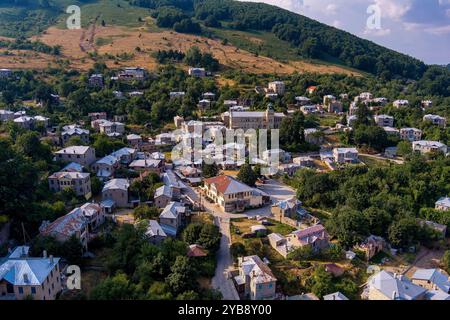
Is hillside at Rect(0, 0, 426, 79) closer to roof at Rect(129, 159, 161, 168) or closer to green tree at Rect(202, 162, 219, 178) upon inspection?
roof at Rect(129, 159, 161, 168)

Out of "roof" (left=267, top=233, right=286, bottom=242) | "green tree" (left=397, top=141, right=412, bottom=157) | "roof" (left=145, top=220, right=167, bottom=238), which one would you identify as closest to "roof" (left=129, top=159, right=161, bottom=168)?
"roof" (left=145, top=220, right=167, bottom=238)

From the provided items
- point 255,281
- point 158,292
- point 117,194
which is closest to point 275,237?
point 255,281

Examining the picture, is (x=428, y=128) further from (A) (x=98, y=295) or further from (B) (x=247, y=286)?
(A) (x=98, y=295)

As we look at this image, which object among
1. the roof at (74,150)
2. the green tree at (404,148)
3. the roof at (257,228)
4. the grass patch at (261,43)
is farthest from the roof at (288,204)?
the grass patch at (261,43)

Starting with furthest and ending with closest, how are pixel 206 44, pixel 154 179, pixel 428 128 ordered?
pixel 206 44 < pixel 428 128 < pixel 154 179

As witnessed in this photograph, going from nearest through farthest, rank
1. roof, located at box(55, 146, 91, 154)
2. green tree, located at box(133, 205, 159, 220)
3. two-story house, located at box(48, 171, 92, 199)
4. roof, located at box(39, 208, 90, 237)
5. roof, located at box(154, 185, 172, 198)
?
roof, located at box(39, 208, 90, 237), green tree, located at box(133, 205, 159, 220), roof, located at box(154, 185, 172, 198), two-story house, located at box(48, 171, 92, 199), roof, located at box(55, 146, 91, 154)

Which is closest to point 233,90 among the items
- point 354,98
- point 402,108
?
point 354,98

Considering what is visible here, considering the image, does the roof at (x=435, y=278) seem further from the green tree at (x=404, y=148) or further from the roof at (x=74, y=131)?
the roof at (x=74, y=131)
